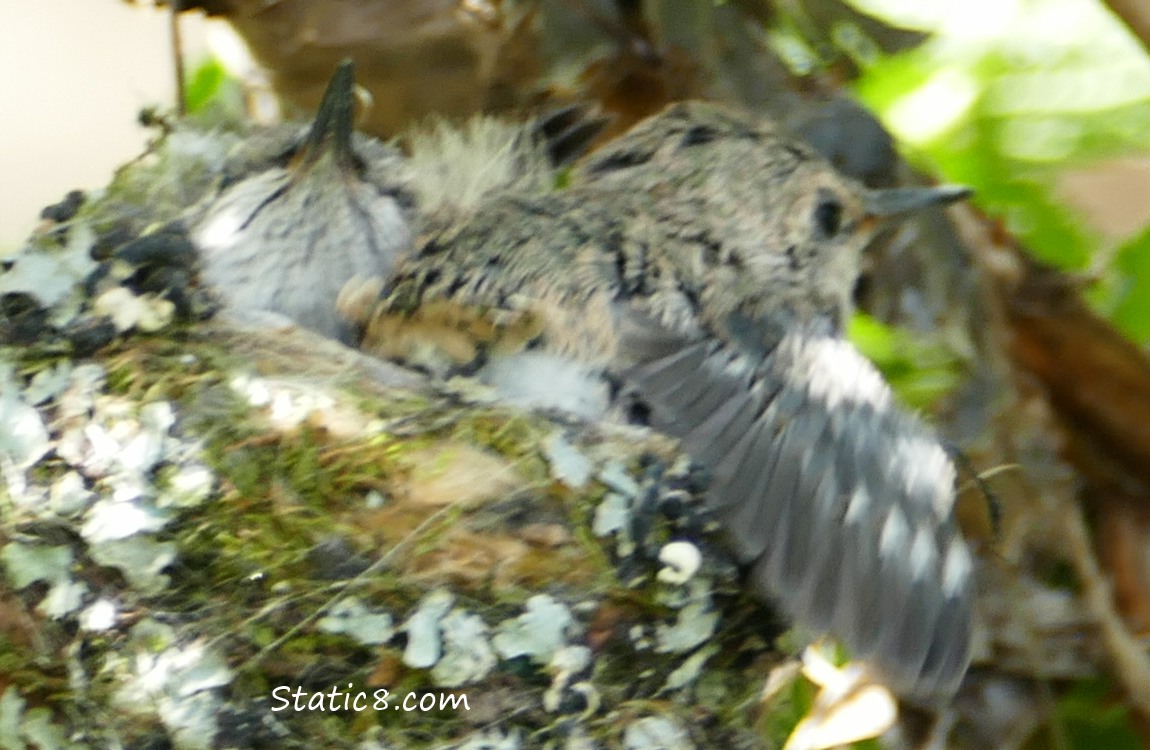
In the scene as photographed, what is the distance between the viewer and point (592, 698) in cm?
108

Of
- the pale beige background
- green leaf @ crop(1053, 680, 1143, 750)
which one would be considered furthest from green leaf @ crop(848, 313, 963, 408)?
the pale beige background

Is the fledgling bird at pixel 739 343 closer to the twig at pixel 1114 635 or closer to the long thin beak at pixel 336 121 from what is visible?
the long thin beak at pixel 336 121

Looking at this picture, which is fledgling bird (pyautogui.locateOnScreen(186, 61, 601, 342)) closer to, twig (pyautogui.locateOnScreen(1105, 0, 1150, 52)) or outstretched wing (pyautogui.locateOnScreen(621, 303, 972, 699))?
outstretched wing (pyautogui.locateOnScreen(621, 303, 972, 699))

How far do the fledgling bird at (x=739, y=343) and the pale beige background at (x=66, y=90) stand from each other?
745 millimetres

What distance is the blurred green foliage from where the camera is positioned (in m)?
1.81

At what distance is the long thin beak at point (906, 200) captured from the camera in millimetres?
1438

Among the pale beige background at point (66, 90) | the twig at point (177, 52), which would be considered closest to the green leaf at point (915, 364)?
the twig at point (177, 52)

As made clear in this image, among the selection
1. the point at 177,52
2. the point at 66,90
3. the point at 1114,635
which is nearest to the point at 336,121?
the point at 177,52

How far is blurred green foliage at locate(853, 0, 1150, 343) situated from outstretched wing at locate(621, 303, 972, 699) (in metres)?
0.76

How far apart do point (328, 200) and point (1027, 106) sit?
3.48 feet

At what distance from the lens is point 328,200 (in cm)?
150

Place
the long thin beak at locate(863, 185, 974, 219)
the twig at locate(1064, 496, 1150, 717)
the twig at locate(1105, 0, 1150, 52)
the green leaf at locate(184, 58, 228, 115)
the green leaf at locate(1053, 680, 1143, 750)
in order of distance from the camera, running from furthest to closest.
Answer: the green leaf at locate(184, 58, 228, 115) < the green leaf at locate(1053, 680, 1143, 750) < the twig at locate(1064, 496, 1150, 717) < the long thin beak at locate(863, 185, 974, 219) < the twig at locate(1105, 0, 1150, 52)

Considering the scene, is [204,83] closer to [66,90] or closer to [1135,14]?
[66,90]

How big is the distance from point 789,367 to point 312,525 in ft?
1.58
